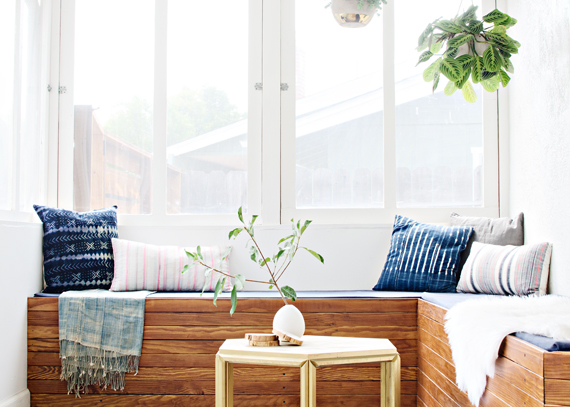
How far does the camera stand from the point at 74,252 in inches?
104

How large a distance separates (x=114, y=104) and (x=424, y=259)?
2.10m

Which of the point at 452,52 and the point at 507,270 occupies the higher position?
the point at 452,52

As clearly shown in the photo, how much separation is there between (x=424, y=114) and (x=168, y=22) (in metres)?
1.72

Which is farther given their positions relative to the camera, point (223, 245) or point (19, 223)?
point (223, 245)

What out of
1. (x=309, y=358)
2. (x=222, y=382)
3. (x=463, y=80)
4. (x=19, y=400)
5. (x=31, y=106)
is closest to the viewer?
(x=309, y=358)

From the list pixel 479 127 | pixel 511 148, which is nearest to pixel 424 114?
pixel 479 127

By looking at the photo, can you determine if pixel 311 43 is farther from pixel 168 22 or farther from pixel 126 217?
pixel 126 217

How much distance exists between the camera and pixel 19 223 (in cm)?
242

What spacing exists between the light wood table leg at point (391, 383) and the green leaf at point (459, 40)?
Answer: 1.56 m

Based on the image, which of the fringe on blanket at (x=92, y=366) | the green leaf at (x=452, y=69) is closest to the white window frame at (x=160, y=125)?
the fringe on blanket at (x=92, y=366)

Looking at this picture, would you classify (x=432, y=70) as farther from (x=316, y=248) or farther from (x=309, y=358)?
(x=309, y=358)

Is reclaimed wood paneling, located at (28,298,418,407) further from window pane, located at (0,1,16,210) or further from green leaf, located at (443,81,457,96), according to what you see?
green leaf, located at (443,81,457,96)

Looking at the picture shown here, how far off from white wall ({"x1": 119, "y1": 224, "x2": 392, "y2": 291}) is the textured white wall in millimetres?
810

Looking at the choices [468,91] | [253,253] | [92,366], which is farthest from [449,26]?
[92,366]
